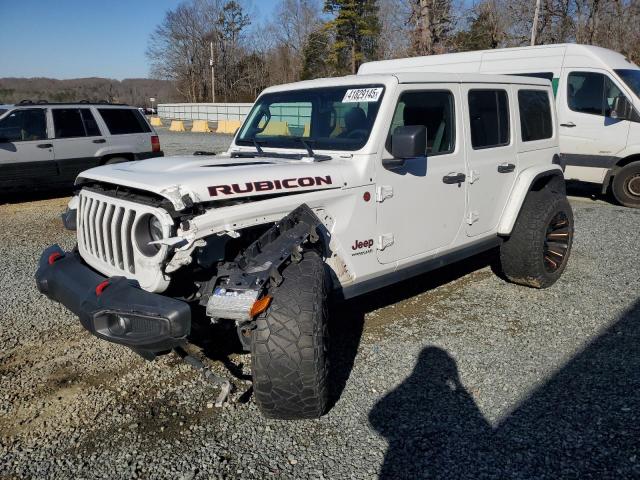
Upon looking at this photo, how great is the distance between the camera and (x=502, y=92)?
4.66 meters

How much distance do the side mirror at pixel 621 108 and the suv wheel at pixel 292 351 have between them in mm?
8144

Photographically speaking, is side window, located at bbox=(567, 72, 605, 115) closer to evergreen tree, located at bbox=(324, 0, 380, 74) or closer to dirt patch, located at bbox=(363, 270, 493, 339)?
dirt patch, located at bbox=(363, 270, 493, 339)

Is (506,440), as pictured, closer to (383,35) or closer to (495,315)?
(495,315)

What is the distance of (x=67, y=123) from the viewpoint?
9.77 metres

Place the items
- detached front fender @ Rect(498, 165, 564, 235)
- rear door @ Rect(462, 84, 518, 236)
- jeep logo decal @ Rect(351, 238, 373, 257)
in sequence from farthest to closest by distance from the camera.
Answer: detached front fender @ Rect(498, 165, 564, 235)
rear door @ Rect(462, 84, 518, 236)
jeep logo decal @ Rect(351, 238, 373, 257)

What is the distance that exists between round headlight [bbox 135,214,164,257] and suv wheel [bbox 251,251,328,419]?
2.41 ft

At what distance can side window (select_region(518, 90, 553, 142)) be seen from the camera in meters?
4.93

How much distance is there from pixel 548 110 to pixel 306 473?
447cm

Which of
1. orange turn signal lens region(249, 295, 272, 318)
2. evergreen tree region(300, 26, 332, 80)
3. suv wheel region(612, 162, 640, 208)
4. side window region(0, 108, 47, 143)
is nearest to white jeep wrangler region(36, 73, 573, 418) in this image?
orange turn signal lens region(249, 295, 272, 318)

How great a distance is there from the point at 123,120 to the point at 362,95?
7.98m

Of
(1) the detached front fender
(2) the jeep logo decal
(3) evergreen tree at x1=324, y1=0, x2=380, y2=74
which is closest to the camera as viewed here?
(2) the jeep logo decal

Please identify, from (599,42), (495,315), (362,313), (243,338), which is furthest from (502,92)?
(599,42)

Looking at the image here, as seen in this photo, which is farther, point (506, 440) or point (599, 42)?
point (599, 42)

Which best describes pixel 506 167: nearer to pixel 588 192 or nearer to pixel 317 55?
pixel 588 192
